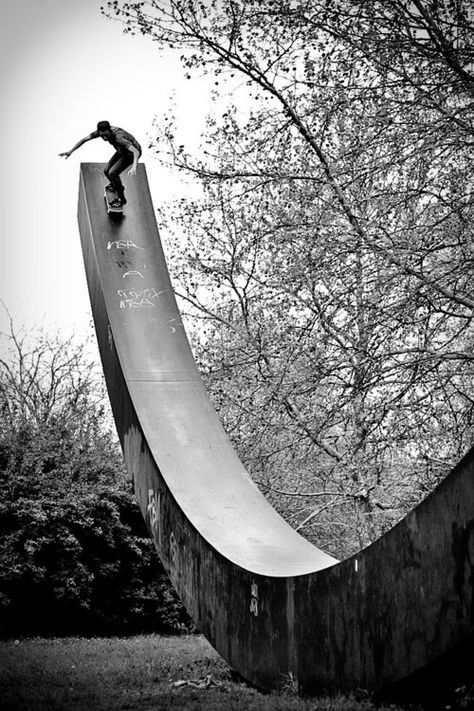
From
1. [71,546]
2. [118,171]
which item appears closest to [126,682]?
[71,546]

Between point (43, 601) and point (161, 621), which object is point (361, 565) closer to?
point (43, 601)

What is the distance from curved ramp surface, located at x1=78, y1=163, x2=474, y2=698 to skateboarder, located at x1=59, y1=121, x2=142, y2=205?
168 millimetres

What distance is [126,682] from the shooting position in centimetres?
506

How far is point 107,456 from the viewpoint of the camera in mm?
10062

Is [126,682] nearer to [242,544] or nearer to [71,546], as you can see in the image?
[242,544]

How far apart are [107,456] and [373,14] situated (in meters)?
6.76

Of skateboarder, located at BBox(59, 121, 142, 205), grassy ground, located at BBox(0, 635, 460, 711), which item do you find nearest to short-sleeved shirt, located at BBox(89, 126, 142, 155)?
skateboarder, located at BBox(59, 121, 142, 205)

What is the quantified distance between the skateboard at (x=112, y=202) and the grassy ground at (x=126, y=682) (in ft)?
12.1

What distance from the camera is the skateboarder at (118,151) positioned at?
22.0ft

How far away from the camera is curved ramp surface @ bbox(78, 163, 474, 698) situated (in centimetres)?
279

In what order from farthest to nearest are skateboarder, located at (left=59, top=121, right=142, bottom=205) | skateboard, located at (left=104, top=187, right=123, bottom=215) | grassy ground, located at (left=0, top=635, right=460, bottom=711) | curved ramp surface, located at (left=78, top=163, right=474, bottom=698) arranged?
skateboard, located at (left=104, top=187, right=123, bottom=215)
skateboarder, located at (left=59, top=121, right=142, bottom=205)
grassy ground, located at (left=0, top=635, right=460, bottom=711)
curved ramp surface, located at (left=78, top=163, right=474, bottom=698)

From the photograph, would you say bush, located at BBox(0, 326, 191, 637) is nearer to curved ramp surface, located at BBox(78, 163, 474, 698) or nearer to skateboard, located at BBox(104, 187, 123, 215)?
curved ramp surface, located at BBox(78, 163, 474, 698)

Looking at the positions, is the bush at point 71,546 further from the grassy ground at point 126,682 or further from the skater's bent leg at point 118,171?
the skater's bent leg at point 118,171

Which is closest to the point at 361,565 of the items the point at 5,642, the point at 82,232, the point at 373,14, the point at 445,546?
the point at 445,546
